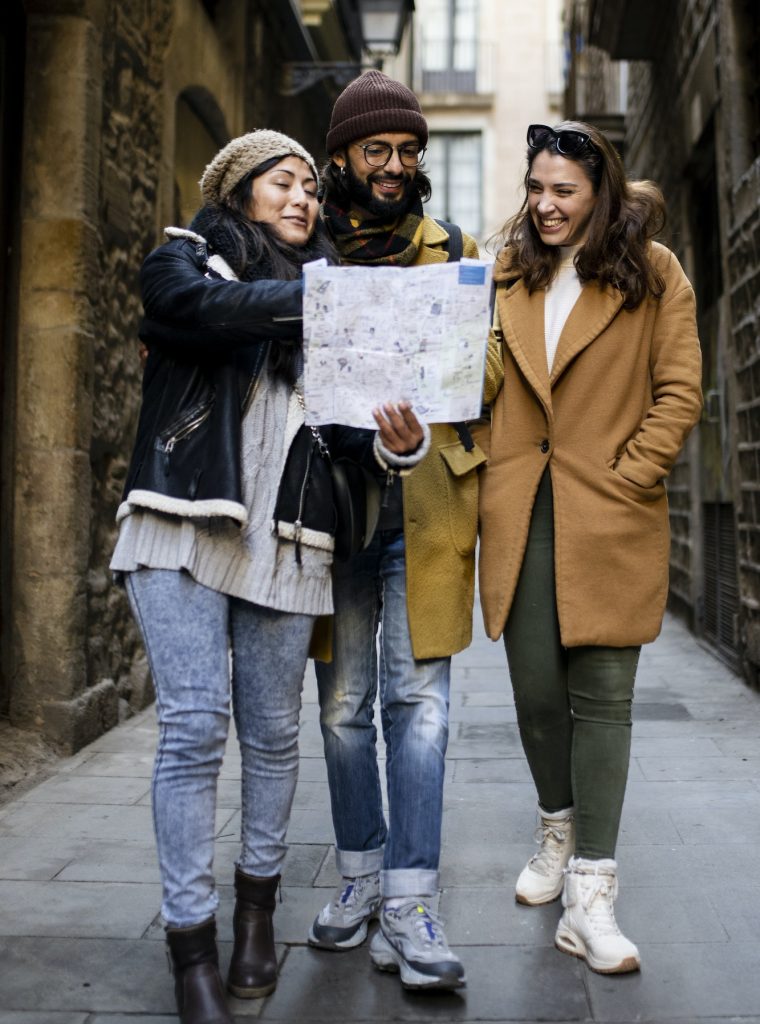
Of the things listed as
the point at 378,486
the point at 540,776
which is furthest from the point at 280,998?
the point at 378,486

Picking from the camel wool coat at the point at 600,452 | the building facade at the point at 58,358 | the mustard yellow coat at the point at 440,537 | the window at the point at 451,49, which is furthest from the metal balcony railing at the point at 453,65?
the mustard yellow coat at the point at 440,537

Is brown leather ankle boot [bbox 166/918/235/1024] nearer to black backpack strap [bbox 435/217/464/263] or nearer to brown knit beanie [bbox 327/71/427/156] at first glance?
black backpack strap [bbox 435/217/464/263]

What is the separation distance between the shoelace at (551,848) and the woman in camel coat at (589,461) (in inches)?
6.5

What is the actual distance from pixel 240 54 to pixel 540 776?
6761 mm

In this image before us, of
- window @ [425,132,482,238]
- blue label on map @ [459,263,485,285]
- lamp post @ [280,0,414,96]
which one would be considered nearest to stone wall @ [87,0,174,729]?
blue label on map @ [459,263,485,285]

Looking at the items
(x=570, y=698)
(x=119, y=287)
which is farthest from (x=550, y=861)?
(x=119, y=287)

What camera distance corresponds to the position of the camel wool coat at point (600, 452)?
3.00 metres

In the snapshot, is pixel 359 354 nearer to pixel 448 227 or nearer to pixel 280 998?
pixel 448 227

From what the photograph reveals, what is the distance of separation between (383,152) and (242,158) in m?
0.39

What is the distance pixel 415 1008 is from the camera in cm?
266

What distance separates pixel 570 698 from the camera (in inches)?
123

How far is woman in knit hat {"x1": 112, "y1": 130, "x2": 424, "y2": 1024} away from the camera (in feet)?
8.24

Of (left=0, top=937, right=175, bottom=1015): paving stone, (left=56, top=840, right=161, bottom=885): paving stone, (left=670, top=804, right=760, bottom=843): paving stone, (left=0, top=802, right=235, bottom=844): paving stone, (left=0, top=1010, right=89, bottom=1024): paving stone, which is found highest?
(left=670, top=804, right=760, bottom=843): paving stone

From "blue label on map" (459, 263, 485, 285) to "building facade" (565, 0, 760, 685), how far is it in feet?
11.5
